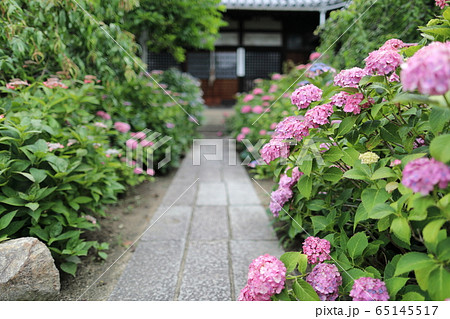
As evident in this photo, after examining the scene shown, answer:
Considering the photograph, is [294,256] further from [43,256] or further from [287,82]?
[287,82]

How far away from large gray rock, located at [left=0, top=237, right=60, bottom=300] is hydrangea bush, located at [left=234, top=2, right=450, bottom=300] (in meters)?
0.99

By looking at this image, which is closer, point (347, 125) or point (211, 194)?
point (347, 125)

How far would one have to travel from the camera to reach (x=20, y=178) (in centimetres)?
160

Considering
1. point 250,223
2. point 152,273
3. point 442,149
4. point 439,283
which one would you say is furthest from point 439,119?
point 250,223

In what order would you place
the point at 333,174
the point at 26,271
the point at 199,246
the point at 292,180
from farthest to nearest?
the point at 199,246 → the point at 292,180 → the point at 26,271 → the point at 333,174

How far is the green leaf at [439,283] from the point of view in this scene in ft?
2.53

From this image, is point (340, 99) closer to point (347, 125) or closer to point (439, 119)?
point (347, 125)

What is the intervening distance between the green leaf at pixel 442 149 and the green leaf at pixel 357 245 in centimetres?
50

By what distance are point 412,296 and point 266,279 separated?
0.39 meters

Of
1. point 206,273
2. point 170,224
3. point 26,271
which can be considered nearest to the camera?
point 26,271

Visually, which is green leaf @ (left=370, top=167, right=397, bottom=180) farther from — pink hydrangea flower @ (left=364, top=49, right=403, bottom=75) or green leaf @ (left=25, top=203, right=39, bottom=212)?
green leaf @ (left=25, top=203, right=39, bottom=212)

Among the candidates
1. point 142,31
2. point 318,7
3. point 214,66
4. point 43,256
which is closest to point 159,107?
point 142,31

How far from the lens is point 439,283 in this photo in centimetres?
78

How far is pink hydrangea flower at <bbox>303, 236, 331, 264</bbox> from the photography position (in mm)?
1206
